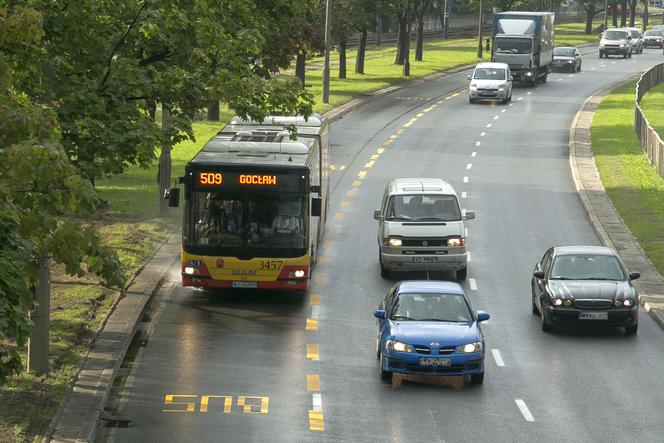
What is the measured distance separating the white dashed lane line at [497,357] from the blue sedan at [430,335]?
1.45 m

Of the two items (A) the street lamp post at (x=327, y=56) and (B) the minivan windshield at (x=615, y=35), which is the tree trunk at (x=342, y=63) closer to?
(A) the street lamp post at (x=327, y=56)

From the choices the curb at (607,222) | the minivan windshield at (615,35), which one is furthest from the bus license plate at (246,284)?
the minivan windshield at (615,35)

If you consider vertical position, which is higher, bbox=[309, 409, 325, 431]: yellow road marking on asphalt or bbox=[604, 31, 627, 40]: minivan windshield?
bbox=[604, 31, 627, 40]: minivan windshield

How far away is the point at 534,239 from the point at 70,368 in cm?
1669

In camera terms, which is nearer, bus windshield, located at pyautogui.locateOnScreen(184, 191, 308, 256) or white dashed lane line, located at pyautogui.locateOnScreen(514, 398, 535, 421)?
white dashed lane line, located at pyautogui.locateOnScreen(514, 398, 535, 421)

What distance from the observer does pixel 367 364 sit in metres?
22.8

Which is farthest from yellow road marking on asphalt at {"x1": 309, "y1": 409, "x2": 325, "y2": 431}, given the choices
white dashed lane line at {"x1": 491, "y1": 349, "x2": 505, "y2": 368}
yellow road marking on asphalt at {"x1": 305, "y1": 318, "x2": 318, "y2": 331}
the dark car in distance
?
the dark car in distance

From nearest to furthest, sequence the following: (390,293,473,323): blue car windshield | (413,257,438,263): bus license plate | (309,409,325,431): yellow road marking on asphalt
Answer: (309,409,325,431): yellow road marking on asphalt → (390,293,473,323): blue car windshield → (413,257,438,263): bus license plate

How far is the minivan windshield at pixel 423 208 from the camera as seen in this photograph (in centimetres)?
3033

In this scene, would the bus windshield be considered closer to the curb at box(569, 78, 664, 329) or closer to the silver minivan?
the silver minivan

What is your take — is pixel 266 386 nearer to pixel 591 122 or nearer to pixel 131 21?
→ pixel 131 21

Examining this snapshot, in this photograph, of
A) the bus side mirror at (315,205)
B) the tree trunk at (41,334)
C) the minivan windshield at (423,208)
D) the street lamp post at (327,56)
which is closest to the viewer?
the tree trunk at (41,334)

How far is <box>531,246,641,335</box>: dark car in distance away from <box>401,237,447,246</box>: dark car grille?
348 cm

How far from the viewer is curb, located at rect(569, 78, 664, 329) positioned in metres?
28.4
